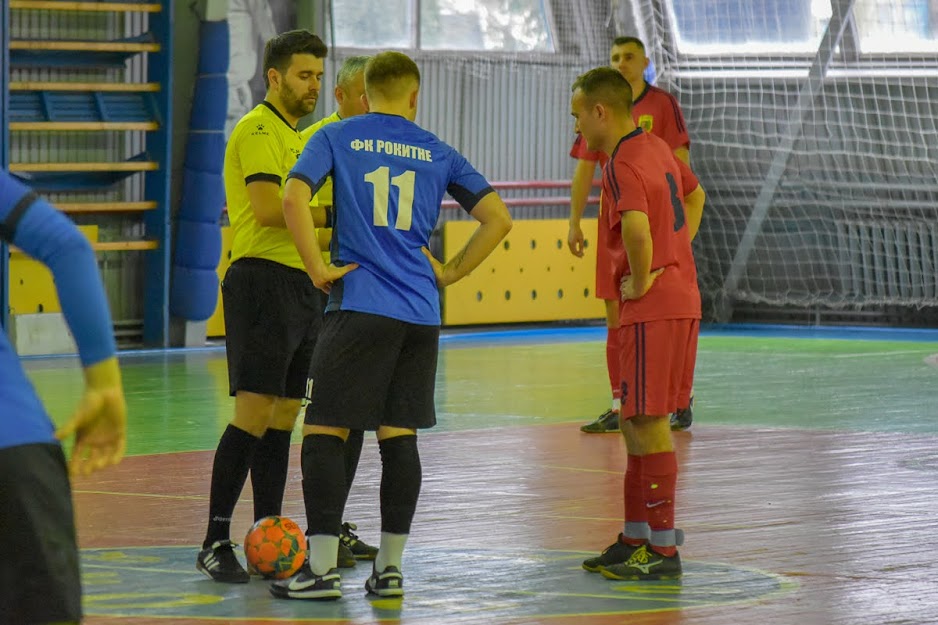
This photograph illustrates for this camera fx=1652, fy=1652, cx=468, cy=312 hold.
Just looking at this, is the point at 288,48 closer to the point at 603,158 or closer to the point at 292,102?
the point at 292,102

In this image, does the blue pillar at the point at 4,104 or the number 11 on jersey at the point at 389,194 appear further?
the blue pillar at the point at 4,104

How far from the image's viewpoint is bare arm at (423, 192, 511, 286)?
4.98m

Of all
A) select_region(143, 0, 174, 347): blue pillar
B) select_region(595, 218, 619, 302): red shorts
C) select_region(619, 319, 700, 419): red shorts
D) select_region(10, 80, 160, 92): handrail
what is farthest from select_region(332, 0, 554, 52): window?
select_region(619, 319, 700, 419): red shorts

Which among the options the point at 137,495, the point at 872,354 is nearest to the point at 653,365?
the point at 137,495

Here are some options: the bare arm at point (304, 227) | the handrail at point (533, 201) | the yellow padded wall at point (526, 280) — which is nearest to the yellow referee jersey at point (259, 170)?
the bare arm at point (304, 227)

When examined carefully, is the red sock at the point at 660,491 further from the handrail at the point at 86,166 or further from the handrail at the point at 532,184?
the handrail at the point at 532,184

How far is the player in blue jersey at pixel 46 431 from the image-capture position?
2547 mm

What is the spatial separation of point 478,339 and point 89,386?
44.0 feet

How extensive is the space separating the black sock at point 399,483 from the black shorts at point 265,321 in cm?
52

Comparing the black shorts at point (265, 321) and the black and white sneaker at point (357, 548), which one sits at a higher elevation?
the black shorts at point (265, 321)

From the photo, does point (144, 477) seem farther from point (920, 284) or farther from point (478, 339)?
point (920, 284)

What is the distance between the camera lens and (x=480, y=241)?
4.99 m

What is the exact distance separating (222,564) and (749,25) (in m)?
13.9

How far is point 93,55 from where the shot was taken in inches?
558
